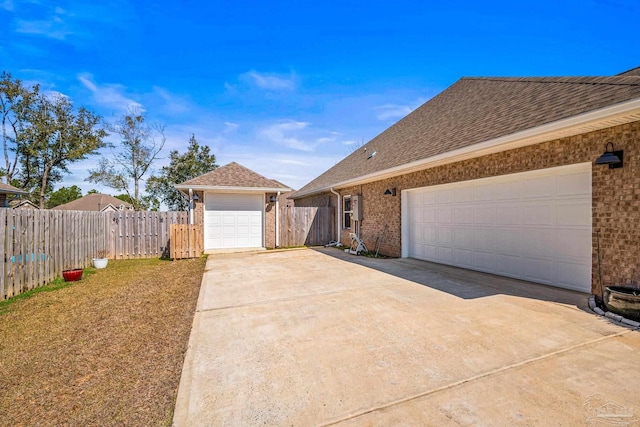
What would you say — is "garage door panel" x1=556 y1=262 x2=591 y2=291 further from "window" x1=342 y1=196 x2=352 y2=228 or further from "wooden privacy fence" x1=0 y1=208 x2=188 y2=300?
"wooden privacy fence" x1=0 y1=208 x2=188 y2=300

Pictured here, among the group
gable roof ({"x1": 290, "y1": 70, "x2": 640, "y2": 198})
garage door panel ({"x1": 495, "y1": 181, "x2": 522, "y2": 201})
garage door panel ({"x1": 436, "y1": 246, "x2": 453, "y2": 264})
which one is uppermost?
gable roof ({"x1": 290, "y1": 70, "x2": 640, "y2": 198})

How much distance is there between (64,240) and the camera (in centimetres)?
754

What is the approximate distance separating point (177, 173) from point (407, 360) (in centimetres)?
2450

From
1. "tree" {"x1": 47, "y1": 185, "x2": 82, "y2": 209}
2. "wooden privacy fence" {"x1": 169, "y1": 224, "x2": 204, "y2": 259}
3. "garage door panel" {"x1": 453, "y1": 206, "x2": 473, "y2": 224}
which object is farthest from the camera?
"tree" {"x1": 47, "y1": 185, "x2": 82, "y2": 209}

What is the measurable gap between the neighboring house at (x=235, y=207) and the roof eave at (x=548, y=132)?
6718mm

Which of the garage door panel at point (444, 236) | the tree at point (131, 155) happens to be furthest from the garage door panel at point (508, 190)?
the tree at point (131, 155)

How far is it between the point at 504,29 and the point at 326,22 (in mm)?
5333

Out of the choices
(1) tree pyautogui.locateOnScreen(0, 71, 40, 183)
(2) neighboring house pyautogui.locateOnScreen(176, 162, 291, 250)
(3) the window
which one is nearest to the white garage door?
(2) neighboring house pyautogui.locateOnScreen(176, 162, 291, 250)

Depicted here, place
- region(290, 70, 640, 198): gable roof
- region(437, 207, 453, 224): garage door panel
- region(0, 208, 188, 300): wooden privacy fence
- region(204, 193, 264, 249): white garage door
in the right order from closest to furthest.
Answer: region(290, 70, 640, 198): gable roof
region(0, 208, 188, 300): wooden privacy fence
region(437, 207, 453, 224): garage door panel
region(204, 193, 264, 249): white garage door

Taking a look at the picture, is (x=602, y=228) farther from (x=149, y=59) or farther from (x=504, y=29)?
(x=149, y=59)

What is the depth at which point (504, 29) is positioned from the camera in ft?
28.6

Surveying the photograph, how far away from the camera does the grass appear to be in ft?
Answer: 7.53

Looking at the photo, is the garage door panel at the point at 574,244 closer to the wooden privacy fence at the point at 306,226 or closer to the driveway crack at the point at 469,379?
the driveway crack at the point at 469,379

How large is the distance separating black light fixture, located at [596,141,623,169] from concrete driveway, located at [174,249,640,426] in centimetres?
220
